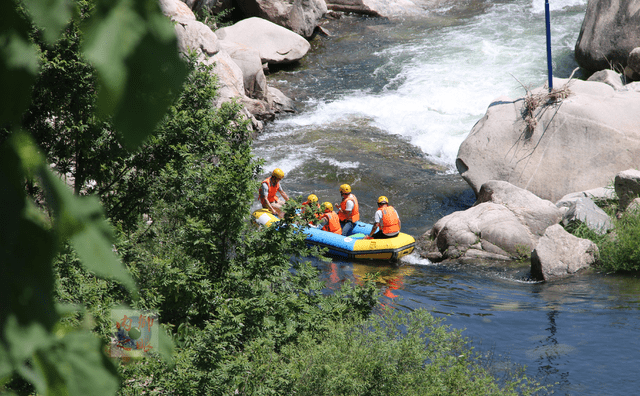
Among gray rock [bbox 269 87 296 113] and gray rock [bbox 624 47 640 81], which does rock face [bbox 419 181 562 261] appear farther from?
gray rock [bbox 269 87 296 113]

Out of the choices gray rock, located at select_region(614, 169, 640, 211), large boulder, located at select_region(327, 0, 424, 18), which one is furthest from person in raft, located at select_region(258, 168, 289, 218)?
large boulder, located at select_region(327, 0, 424, 18)

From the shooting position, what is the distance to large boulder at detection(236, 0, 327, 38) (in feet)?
80.7

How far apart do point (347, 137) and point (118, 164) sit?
11.7 m

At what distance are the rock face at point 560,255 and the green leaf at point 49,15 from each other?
1090cm

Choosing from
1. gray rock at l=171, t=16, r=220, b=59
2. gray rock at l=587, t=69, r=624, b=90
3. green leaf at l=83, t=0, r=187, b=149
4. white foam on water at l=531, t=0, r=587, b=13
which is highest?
green leaf at l=83, t=0, r=187, b=149

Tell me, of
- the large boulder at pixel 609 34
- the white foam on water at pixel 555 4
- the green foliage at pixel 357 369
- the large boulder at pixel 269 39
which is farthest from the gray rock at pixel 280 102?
the green foliage at pixel 357 369

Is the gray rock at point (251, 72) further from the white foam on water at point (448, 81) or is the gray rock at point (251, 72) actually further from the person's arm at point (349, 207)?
the person's arm at point (349, 207)

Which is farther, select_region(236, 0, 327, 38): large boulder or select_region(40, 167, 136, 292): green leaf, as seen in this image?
select_region(236, 0, 327, 38): large boulder

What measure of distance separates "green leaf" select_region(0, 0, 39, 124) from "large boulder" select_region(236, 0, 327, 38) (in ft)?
83.8

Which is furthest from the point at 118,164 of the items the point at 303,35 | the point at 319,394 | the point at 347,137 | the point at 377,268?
the point at 303,35

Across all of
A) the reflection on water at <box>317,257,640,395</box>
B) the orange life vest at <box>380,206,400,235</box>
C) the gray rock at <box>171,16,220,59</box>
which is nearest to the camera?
the reflection on water at <box>317,257,640,395</box>

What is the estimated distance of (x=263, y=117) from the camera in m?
19.0

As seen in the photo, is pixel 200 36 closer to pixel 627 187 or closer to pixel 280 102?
pixel 280 102

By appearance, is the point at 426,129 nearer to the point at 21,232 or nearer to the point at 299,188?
the point at 299,188
